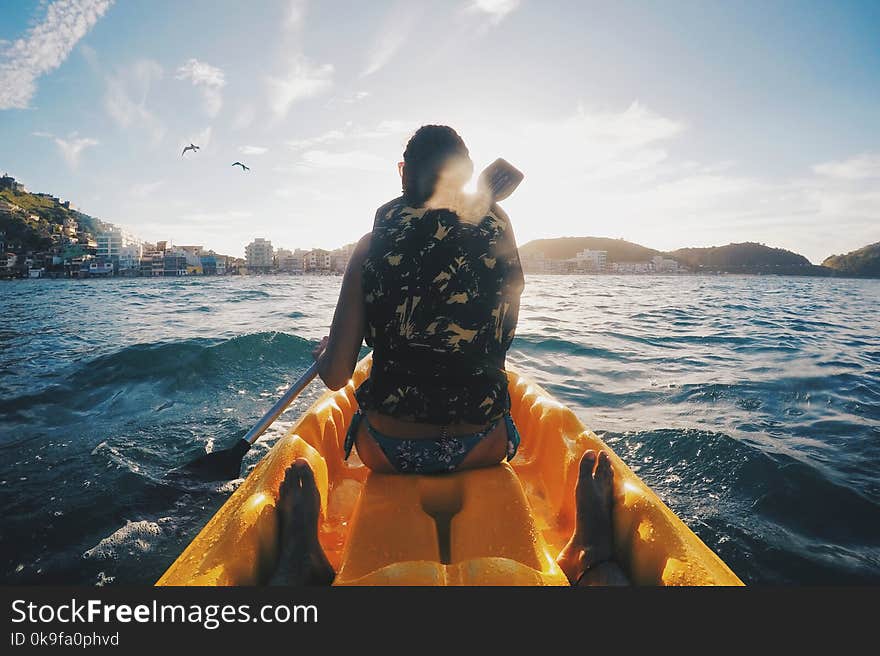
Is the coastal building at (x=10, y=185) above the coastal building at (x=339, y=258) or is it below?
above

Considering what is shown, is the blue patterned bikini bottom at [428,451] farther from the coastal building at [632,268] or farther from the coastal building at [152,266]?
the coastal building at [632,268]

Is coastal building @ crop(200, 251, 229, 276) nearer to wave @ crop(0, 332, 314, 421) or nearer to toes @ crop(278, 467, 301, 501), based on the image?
wave @ crop(0, 332, 314, 421)

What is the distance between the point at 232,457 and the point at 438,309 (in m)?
2.79

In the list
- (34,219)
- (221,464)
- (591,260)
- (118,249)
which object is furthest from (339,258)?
(221,464)

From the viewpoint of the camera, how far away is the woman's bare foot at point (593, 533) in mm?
1536

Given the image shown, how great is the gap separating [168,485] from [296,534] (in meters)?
2.71

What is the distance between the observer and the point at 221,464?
3.46 m

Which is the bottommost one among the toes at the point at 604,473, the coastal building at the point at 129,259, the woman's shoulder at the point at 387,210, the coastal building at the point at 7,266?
the toes at the point at 604,473

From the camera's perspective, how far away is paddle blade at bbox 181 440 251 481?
3420 millimetres

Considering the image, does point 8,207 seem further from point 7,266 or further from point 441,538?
point 441,538

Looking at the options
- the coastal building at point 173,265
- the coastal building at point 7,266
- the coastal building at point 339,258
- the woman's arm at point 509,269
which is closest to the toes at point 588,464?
the woman's arm at point 509,269

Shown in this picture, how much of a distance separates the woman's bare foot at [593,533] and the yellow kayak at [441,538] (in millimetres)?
63

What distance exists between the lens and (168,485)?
349 centimetres

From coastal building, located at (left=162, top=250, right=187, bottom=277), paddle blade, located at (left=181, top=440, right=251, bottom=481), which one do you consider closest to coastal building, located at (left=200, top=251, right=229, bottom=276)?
coastal building, located at (left=162, top=250, right=187, bottom=277)
